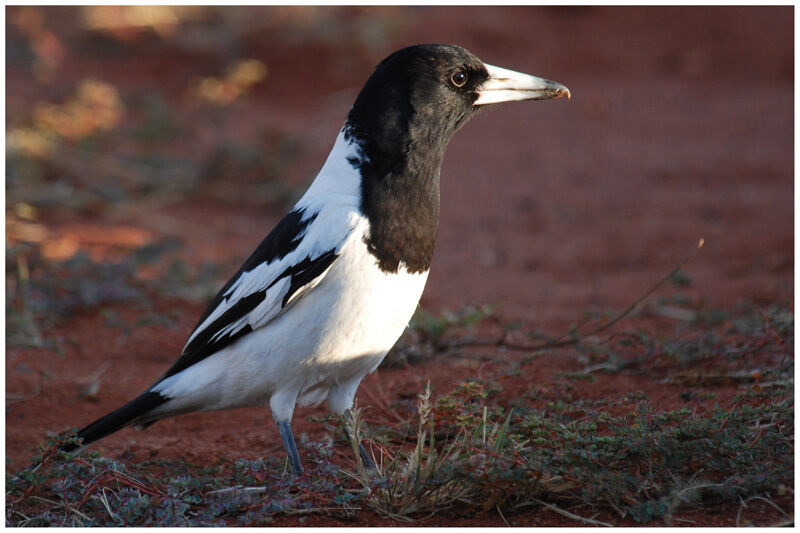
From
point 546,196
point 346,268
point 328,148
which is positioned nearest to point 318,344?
point 346,268

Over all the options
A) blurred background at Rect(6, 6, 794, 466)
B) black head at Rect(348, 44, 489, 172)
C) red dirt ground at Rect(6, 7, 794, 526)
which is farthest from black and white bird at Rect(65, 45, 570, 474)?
blurred background at Rect(6, 6, 794, 466)

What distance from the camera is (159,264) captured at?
210 inches

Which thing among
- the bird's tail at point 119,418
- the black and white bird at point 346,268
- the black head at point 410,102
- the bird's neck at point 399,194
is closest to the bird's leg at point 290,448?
the black and white bird at point 346,268

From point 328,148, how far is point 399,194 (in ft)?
17.1

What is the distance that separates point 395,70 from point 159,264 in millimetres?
2857

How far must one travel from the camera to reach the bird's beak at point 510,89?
3012 millimetres

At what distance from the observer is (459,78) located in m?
2.96

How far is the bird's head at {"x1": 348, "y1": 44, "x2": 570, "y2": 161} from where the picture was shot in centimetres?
285

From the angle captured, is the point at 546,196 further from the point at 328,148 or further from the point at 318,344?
the point at 318,344

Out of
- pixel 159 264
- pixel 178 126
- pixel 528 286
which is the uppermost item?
pixel 178 126

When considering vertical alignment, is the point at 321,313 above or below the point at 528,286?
above

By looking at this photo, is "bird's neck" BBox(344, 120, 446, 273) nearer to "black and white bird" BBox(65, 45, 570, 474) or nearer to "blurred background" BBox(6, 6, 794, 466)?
"black and white bird" BBox(65, 45, 570, 474)

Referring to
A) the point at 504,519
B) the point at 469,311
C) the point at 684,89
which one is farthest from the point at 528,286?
the point at 684,89

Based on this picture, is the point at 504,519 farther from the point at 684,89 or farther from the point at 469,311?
the point at 684,89
